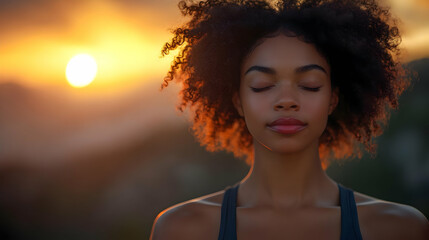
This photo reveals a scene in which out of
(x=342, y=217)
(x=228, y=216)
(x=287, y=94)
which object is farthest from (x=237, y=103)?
(x=342, y=217)

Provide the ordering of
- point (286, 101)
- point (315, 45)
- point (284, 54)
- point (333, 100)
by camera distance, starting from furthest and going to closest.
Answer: point (333, 100) → point (315, 45) → point (284, 54) → point (286, 101)

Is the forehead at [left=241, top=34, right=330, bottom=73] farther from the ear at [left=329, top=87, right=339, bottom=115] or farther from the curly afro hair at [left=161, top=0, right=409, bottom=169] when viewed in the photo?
the ear at [left=329, top=87, right=339, bottom=115]

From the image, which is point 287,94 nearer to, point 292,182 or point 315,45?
point 315,45

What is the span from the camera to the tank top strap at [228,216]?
9.37 feet

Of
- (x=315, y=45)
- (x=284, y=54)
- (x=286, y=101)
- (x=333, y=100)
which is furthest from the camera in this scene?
(x=333, y=100)

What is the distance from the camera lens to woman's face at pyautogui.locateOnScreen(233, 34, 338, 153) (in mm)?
2754

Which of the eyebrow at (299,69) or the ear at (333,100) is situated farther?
the ear at (333,100)

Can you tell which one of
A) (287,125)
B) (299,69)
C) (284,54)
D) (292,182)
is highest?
(284,54)

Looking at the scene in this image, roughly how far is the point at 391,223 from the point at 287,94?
1.08m

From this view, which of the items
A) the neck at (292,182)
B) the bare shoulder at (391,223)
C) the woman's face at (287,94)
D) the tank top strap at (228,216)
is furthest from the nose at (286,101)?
the bare shoulder at (391,223)

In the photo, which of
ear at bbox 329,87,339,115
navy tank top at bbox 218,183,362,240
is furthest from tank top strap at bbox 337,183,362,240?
ear at bbox 329,87,339,115

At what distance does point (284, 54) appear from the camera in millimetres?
2834

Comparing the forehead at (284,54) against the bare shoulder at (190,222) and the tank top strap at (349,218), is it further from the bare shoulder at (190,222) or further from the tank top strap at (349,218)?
the bare shoulder at (190,222)

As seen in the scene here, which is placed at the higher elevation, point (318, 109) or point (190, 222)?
point (318, 109)
